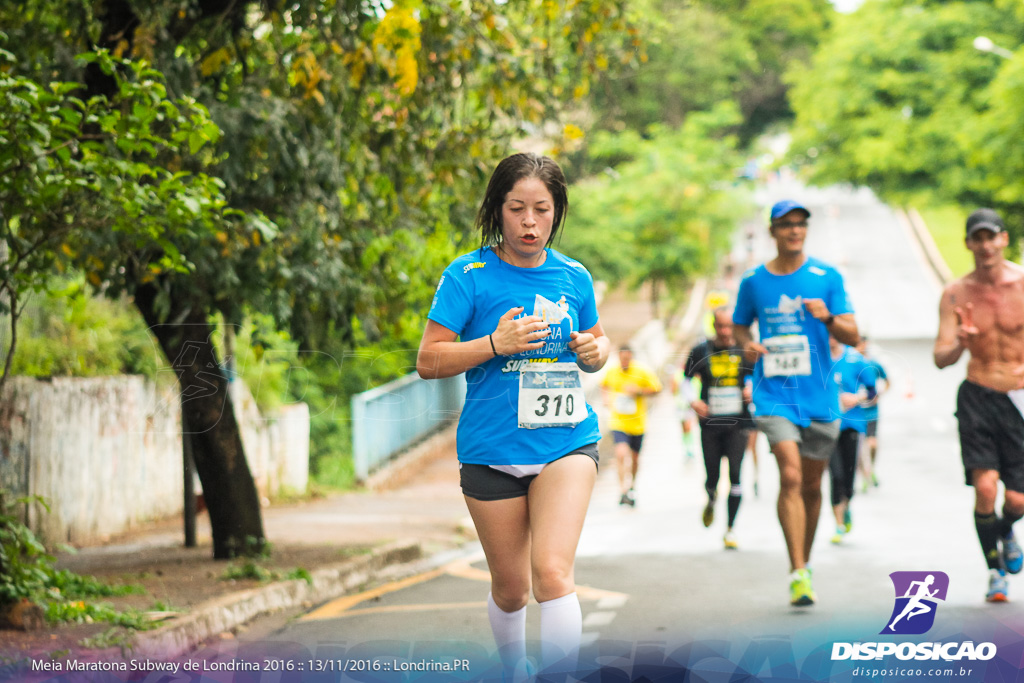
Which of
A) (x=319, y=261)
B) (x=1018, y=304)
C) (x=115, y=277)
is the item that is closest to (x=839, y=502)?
(x=1018, y=304)

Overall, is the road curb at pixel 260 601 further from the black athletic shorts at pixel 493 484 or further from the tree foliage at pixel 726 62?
the tree foliage at pixel 726 62

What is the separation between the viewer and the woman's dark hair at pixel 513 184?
4227mm

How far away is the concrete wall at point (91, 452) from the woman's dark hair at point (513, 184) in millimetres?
4360

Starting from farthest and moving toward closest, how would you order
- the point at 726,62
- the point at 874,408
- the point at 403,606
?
the point at 726,62 → the point at 874,408 → the point at 403,606

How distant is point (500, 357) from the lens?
4176 mm

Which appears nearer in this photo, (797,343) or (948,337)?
(948,337)

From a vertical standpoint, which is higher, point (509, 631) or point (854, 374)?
point (854, 374)

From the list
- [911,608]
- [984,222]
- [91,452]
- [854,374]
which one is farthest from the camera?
[91,452]

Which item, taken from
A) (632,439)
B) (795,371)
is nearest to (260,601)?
(795,371)

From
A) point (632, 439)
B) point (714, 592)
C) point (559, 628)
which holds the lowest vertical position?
point (714, 592)

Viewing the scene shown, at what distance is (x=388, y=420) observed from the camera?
15.6 metres

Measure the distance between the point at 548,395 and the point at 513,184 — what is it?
736 mm

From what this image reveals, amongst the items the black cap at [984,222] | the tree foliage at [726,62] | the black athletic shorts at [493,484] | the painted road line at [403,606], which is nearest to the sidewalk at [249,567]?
the painted road line at [403,606]

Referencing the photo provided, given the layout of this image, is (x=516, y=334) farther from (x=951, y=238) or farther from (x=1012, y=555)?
(x=951, y=238)
